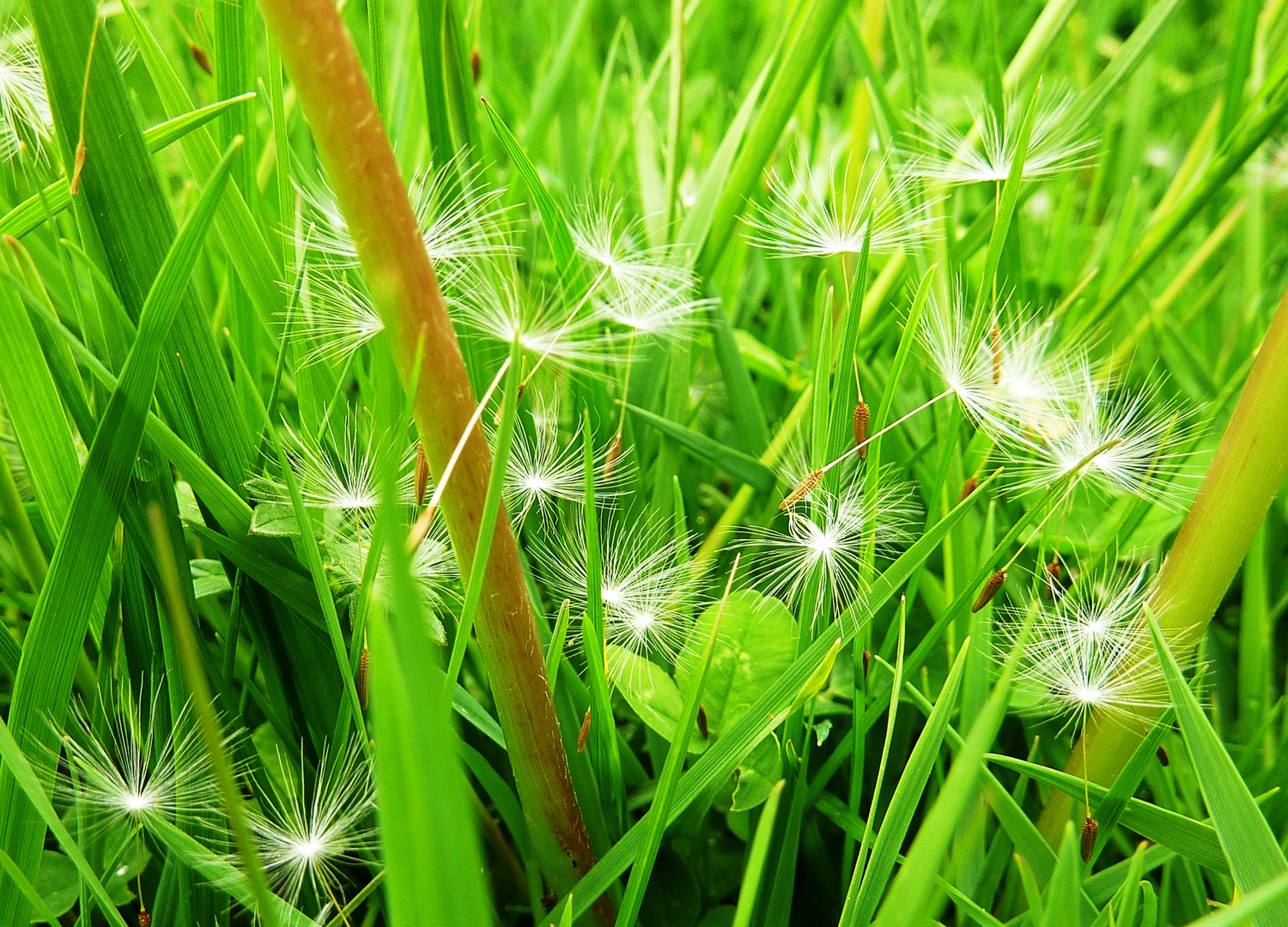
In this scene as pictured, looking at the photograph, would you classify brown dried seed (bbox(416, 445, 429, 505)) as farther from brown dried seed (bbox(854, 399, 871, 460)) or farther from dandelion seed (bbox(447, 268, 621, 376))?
brown dried seed (bbox(854, 399, 871, 460))

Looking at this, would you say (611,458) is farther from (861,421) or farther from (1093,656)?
(1093,656)

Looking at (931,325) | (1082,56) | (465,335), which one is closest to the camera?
(465,335)

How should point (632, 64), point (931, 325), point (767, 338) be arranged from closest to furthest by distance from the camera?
point (931, 325)
point (767, 338)
point (632, 64)

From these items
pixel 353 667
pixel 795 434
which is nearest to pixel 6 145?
pixel 353 667

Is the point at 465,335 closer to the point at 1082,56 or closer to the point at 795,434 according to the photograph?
the point at 795,434

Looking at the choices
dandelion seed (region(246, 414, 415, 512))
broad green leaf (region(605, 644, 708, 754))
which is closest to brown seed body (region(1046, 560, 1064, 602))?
broad green leaf (region(605, 644, 708, 754))

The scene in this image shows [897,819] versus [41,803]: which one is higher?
[41,803]

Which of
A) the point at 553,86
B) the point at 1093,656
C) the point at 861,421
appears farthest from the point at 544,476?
the point at 553,86
